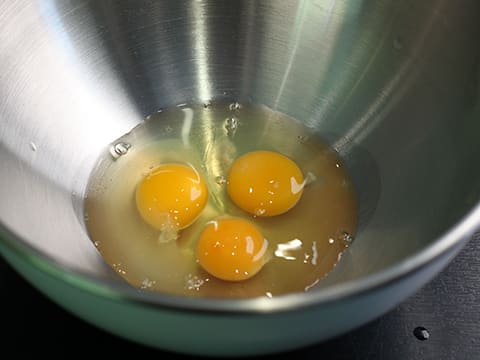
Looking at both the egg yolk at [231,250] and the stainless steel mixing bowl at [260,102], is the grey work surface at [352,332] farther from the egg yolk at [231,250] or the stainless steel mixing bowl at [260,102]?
the egg yolk at [231,250]

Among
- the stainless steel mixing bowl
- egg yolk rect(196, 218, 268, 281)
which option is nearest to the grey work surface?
the stainless steel mixing bowl

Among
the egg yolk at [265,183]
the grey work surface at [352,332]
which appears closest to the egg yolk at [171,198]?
the egg yolk at [265,183]

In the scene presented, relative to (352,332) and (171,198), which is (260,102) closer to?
(171,198)

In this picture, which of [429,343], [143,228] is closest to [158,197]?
[143,228]

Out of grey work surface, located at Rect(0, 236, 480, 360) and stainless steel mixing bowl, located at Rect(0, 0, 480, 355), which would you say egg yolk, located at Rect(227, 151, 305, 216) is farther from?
grey work surface, located at Rect(0, 236, 480, 360)

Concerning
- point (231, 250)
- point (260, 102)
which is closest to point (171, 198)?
point (231, 250)

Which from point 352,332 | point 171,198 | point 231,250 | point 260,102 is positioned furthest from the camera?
point 260,102

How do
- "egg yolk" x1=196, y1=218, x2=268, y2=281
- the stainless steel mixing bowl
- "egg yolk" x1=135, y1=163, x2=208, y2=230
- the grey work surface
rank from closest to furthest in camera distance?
the stainless steel mixing bowl
the grey work surface
"egg yolk" x1=196, y1=218, x2=268, y2=281
"egg yolk" x1=135, y1=163, x2=208, y2=230
